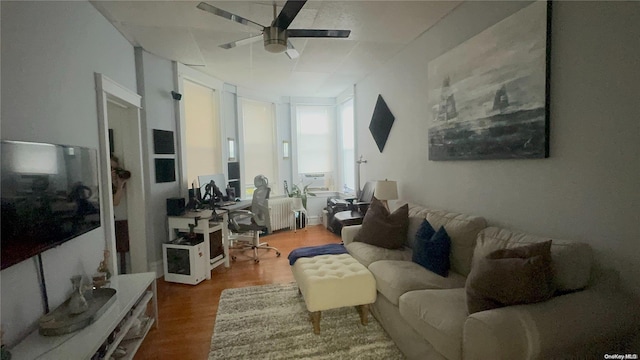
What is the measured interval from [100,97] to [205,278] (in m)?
2.24

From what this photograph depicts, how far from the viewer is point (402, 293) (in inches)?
80.3

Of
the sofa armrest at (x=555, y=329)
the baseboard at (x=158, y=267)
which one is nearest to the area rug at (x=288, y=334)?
the sofa armrest at (x=555, y=329)

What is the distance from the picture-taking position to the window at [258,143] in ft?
18.7

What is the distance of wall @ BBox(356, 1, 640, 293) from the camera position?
150cm

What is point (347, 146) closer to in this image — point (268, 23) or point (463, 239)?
point (268, 23)

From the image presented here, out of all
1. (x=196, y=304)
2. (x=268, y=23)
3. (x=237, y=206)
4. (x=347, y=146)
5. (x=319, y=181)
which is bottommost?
(x=196, y=304)

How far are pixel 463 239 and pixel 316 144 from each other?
4.53 metres

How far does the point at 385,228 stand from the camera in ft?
9.52

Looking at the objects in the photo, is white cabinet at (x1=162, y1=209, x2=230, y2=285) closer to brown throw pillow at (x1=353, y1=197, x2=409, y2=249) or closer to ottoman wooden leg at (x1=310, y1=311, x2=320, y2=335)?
ottoman wooden leg at (x1=310, y1=311, x2=320, y2=335)

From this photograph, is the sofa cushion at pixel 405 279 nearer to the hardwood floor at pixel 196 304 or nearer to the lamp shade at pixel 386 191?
the lamp shade at pixel 386 191

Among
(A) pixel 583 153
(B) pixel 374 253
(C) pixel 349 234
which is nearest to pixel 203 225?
(C) pixel 349 234

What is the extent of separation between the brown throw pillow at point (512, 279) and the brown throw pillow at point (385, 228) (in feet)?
3.98

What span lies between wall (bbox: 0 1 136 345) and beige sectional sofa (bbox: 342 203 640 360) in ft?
7.29

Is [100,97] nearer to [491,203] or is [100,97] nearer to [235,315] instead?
[235,315]
